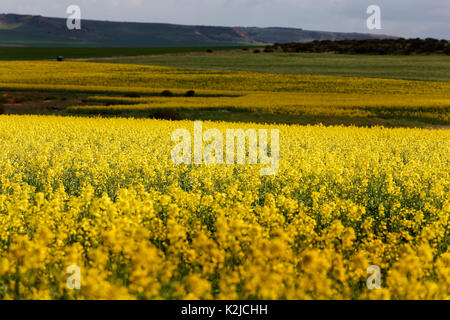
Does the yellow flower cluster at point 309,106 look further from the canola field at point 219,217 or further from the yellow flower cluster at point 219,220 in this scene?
the yellow flower cluster at point 219,220

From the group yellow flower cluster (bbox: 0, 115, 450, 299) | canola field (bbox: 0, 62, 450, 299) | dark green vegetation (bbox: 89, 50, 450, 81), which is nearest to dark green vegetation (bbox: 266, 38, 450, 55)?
dark green vegetation (bbox: 89, 50, 450, 81)

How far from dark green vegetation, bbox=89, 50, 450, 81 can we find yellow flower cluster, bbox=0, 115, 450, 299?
41.2m

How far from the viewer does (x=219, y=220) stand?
5445mm

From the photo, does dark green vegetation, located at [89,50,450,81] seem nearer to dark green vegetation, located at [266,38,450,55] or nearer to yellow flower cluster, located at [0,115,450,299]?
dark green vegetation, located at [266,38,450,55]

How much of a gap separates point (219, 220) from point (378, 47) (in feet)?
315

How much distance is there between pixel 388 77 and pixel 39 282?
5613 centimetres

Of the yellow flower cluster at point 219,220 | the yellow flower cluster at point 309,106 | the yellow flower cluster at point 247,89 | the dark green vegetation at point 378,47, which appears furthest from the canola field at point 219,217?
the dark green vegetation at point 378,47

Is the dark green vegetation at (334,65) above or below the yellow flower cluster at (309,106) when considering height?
above

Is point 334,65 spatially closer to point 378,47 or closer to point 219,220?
point 378,47

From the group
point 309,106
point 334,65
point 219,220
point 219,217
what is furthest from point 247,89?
point 219,220

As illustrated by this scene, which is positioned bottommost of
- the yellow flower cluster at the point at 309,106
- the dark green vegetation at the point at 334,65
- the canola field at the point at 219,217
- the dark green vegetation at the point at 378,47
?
the canola field at the point at 219,217

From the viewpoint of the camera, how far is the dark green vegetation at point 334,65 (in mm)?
60375

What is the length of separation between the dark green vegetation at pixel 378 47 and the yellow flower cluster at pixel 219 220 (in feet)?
245

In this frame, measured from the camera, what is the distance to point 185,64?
2867 inches
